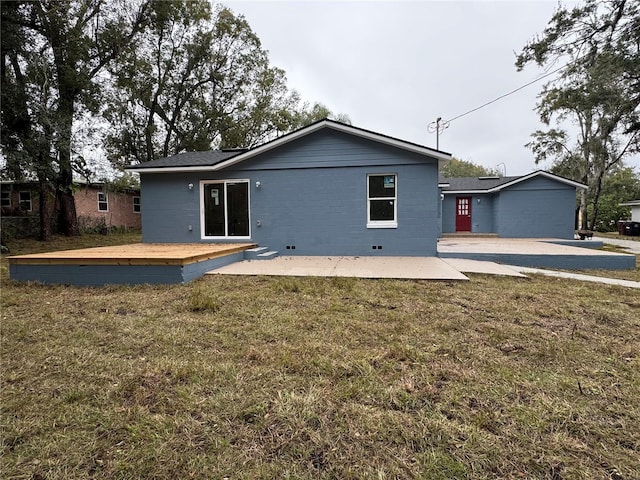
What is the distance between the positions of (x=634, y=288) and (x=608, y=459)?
222 inches

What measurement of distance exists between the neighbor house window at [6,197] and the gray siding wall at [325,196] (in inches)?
598

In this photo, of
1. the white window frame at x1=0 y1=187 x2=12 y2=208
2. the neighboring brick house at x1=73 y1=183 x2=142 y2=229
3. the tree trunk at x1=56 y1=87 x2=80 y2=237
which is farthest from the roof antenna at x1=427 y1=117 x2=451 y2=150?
the white window frame at x1=0 y1=187 x2=12 y2=208

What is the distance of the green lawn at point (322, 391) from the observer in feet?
5.53

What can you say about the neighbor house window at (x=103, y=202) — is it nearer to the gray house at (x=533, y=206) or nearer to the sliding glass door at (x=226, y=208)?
the sliding glass door at (x=226, y=208)

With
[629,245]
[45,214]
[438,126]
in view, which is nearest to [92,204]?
[45,214]

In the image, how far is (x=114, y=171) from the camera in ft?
53.1

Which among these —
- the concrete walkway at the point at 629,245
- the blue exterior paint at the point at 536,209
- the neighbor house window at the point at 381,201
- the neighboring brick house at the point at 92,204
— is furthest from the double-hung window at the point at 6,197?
the concrete walkway at the point at 629,245

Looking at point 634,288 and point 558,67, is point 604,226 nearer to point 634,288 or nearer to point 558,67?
point 558,67

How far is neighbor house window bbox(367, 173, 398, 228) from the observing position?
9.09 meters

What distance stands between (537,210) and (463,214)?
354 cm

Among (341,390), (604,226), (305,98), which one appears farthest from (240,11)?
(604,226)

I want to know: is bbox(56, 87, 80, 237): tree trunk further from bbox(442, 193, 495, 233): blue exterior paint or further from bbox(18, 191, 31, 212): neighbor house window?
bbox(442, 193, 495, 233): blue exterior paint

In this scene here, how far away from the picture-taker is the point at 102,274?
237 inches

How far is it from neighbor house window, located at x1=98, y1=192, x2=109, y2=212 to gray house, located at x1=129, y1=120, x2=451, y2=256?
13883mm
